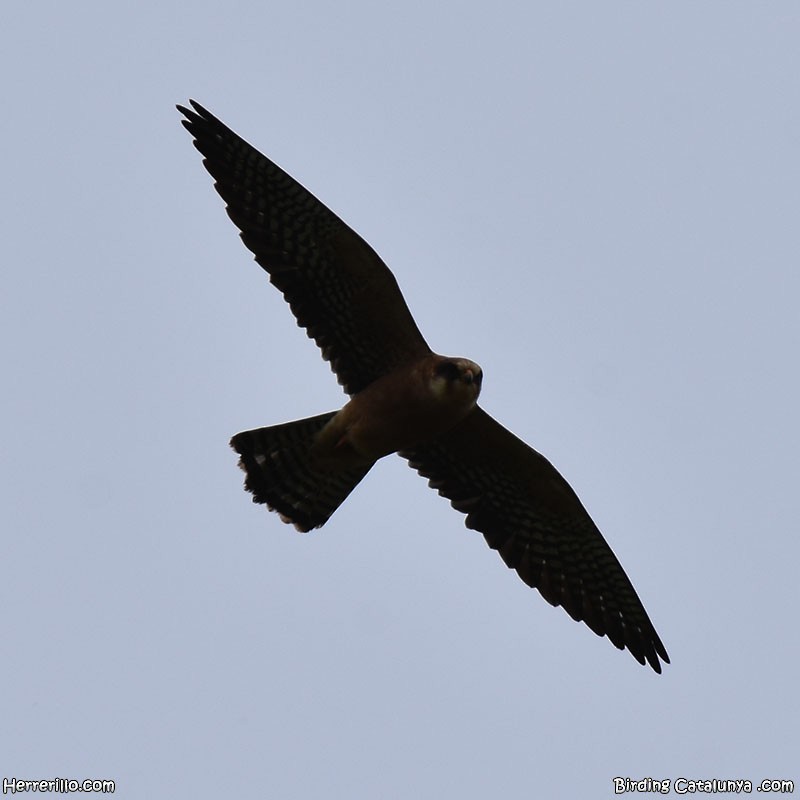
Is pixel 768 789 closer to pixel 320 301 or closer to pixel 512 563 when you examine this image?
pixel 512 563

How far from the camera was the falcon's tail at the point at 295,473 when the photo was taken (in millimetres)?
10688

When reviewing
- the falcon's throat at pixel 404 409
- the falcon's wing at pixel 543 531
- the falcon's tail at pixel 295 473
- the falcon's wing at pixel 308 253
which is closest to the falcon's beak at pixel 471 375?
the falcon's throat at pixel 404 409

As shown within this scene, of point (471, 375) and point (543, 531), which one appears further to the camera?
point (543, 531)

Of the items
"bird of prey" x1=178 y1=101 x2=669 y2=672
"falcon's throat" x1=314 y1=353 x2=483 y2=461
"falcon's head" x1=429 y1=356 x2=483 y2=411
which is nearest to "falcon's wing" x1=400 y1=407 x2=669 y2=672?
"bird of prey" x1=178 y1=101 x2=669 y2=672

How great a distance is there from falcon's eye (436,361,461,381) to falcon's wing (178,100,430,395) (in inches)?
21.9

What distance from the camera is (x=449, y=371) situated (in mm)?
9852

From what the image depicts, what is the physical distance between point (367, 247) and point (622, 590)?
3574 mm

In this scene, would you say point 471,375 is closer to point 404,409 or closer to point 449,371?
point 449,371

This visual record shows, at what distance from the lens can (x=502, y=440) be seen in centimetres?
1070

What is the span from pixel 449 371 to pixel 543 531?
205 centimetres

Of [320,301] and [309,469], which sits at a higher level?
[320,301]

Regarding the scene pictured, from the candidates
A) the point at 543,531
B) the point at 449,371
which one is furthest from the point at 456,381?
the point at 543,531

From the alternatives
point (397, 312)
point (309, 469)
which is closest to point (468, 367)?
point (397, 312)

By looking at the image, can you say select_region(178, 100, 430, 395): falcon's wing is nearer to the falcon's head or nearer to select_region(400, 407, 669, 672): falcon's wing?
the falcon's head
